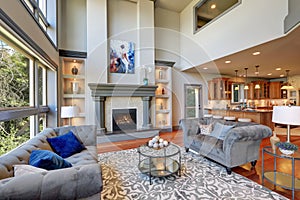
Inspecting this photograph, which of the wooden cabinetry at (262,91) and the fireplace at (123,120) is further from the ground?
the wooden cabinetry at (262,91)

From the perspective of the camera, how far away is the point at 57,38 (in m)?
4.40

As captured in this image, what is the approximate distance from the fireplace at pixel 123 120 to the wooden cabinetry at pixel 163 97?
3.63 ft

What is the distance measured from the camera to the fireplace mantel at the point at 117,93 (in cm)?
482

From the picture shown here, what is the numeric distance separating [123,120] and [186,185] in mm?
3485

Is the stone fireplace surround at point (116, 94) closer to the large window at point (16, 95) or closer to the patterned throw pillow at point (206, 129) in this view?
the large window at point (16, 95)

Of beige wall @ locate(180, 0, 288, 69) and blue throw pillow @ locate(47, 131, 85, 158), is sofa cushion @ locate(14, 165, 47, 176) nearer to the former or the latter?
blue throw pillow @ locate(47, 131, 85, 158)

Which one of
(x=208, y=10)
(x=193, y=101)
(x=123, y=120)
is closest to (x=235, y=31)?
(x=208, y=10)

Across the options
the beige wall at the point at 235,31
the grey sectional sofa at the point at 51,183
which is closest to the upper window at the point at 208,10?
the beige wall at the point at 235,31

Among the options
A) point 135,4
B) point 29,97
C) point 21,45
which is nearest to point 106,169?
point 29,97

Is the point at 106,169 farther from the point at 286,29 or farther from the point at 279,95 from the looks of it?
the point at 279,95

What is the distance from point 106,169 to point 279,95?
35.2 feet

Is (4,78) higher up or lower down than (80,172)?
higher up

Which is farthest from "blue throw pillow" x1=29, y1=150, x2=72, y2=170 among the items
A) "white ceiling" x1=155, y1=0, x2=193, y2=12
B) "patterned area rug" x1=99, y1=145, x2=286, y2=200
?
"white ceiling" x1=155, y1=0, x2=193, y2=12

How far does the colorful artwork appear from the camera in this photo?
5270 mm
